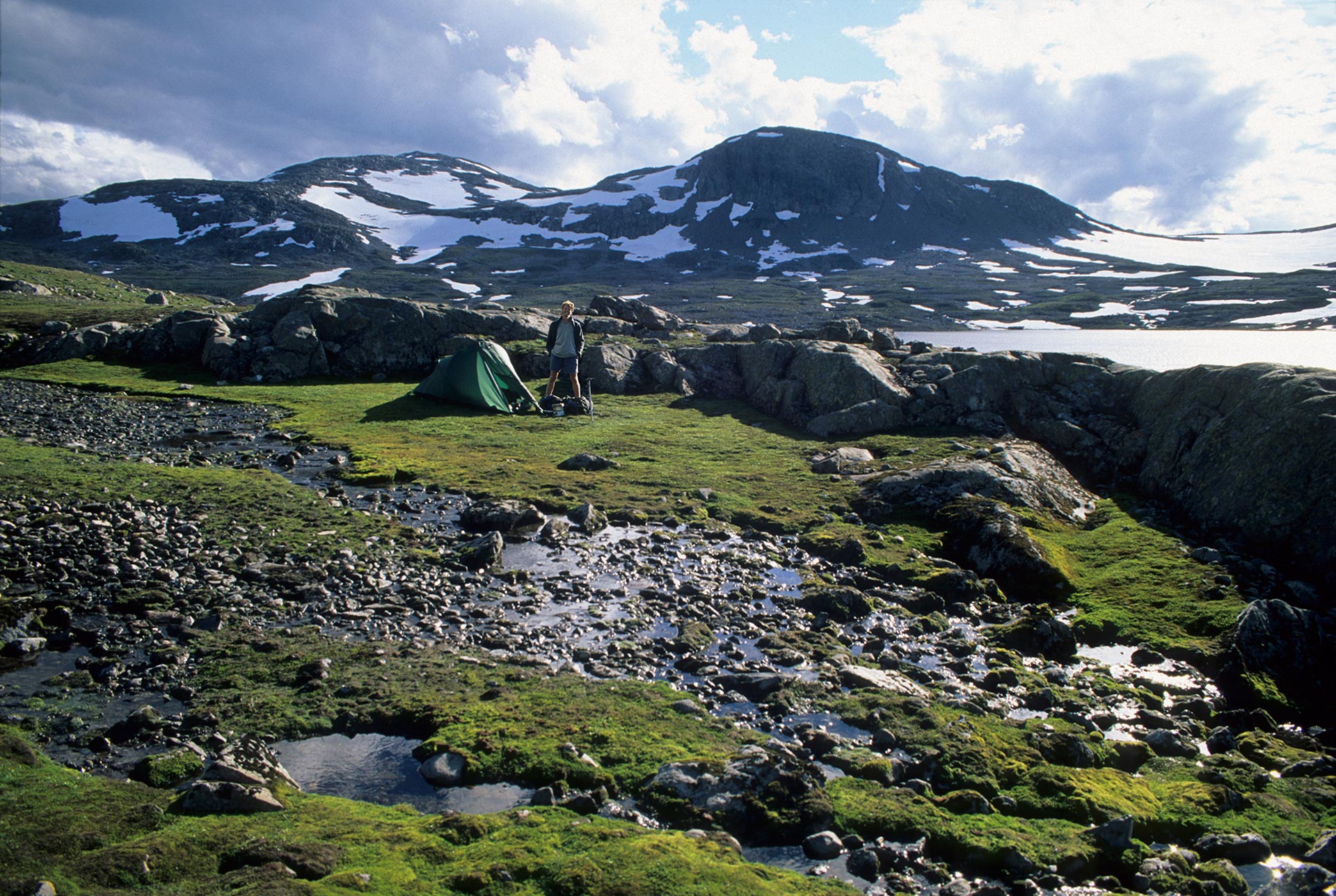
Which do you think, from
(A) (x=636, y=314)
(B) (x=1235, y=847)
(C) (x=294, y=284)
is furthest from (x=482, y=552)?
(C) (x=294, y=284)

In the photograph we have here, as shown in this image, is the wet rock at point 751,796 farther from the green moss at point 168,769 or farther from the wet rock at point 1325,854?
the wet rock at point 1325,854

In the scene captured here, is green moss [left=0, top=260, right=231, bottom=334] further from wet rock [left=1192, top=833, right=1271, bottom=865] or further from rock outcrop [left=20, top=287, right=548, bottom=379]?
wet rock [left=1192, top=833, right=1271, bottom=865]

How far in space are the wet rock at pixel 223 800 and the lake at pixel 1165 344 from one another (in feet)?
93.1

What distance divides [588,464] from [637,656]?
1010 centimetres

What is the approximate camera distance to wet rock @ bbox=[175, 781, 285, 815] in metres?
6.47

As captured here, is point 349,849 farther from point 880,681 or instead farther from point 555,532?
point 555,532

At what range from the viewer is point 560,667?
1014cm

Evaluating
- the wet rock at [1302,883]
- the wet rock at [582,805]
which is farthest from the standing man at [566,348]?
the wet rock at [1302,883]

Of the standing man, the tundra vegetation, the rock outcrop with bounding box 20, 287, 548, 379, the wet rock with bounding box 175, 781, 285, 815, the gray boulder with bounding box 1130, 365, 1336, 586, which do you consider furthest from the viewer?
the rock outcrop with bounding box 20, 287, 548, 379

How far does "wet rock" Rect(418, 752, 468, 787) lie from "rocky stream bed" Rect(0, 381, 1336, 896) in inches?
0.8

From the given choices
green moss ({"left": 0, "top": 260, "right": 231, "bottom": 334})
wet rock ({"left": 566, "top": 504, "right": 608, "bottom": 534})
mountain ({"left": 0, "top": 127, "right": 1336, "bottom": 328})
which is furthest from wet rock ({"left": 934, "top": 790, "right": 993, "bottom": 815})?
mountain ({"left": 0, "top": 127, "right": 1336, "bottom": 328})

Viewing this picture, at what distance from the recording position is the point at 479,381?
91.7 feet

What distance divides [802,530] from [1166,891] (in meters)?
9.98

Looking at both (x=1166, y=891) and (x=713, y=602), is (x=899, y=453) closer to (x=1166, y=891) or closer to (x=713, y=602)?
(x=713, y=602)
